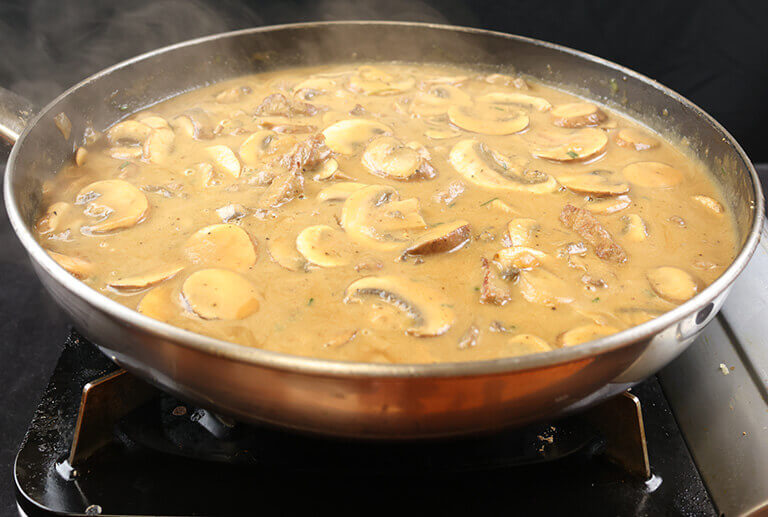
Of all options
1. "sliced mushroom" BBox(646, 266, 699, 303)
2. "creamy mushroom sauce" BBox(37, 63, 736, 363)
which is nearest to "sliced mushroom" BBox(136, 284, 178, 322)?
"creamy mushroom sauce" BBox(37, 63, 736, 363)

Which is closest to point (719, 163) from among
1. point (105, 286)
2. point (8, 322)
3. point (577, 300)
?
point (577, 300)

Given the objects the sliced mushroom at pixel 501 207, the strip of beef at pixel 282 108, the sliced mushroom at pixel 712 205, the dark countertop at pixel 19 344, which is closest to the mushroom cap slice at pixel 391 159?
the sliced mushroom at pixel 501 207

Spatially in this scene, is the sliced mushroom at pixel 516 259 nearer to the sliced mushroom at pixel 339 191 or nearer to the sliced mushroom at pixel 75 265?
the sliced mushroom at pixel 339 191

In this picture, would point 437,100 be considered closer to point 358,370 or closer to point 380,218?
point 380,218

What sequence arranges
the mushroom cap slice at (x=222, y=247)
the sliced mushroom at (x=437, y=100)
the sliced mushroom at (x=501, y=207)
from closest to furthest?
the mushroom cap slice at (x=222, y=247), the sliced mushroom at (x=501, y=207), the sliced mushroom at (x=437, y=100)

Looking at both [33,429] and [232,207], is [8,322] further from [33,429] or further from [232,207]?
[232,207]

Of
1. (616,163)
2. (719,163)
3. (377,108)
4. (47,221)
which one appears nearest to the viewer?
(47,221)

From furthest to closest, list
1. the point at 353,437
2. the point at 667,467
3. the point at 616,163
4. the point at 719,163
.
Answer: the point at 616,163, the point at 719,163, the point at 667,467, the point at 353,437
